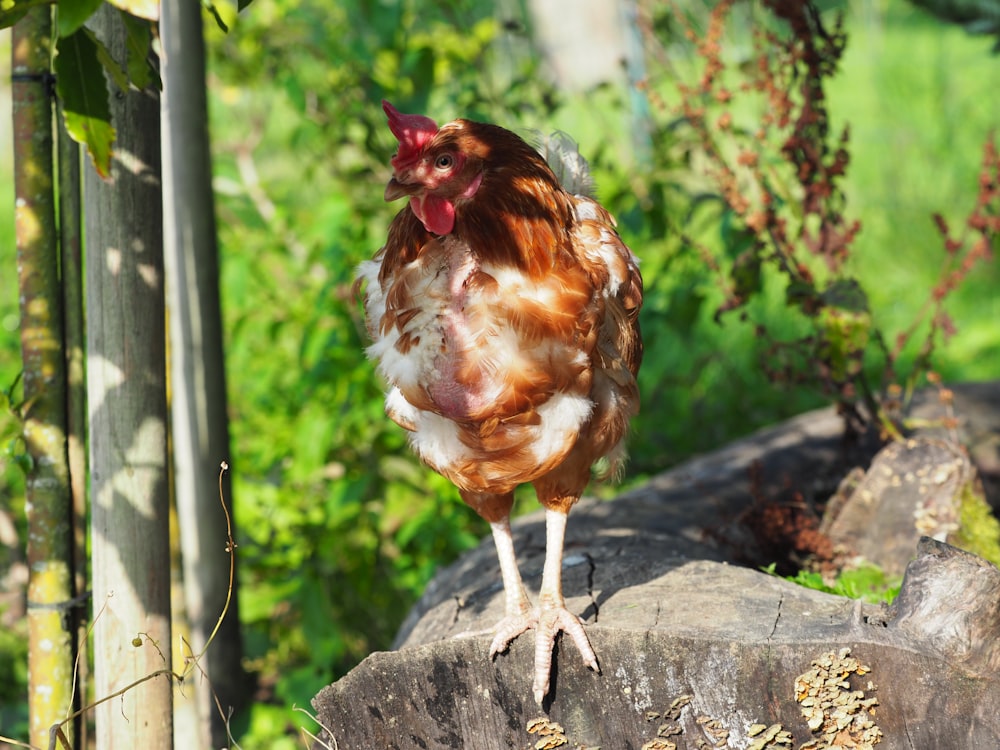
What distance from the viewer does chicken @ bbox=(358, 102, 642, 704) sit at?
1.95 m

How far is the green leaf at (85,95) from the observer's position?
1547 mm

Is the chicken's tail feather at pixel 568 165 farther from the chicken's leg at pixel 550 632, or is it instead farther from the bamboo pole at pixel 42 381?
the bamboo pole at pixel 42 381

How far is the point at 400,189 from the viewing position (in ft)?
6.43

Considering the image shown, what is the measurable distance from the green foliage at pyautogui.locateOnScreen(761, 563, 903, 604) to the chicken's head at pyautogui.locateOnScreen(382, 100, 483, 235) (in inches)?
50.9

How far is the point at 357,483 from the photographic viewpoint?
3.87 metres

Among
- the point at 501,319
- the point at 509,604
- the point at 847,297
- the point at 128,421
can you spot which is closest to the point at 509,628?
the point at 509,604

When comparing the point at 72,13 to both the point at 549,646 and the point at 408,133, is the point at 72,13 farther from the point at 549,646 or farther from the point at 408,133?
the point at 549,646

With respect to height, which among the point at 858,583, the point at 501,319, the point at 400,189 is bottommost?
the point at 858,583

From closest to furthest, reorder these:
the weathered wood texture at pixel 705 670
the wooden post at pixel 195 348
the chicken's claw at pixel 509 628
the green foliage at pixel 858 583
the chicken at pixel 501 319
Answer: the weathered wood texture at pixel 705 670
the chicken at pixel 501 319
the chicken's claw at pixel 509 628
the green foliage at pixel 858 583
the wooden post at pixel 195 348

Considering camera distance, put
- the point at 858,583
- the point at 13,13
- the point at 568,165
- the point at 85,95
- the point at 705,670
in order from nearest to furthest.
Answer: the point at 13,13, the point at 85,95, the point at 705,670, the point at 568,165, the point at 858,583

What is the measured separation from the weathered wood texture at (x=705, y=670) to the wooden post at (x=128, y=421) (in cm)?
40

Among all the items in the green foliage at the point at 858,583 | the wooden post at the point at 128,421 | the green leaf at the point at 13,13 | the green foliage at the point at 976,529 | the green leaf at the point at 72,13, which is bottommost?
the green foliage at the point at 858,583

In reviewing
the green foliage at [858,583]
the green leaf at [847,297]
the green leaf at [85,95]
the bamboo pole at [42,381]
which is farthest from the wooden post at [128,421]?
the green leaf at [847,297]

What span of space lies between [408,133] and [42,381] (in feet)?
3.00
